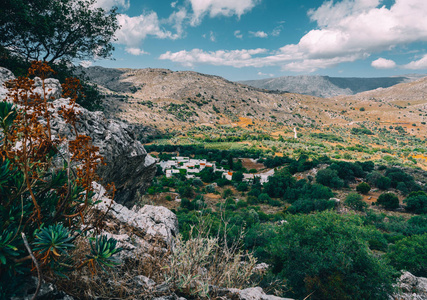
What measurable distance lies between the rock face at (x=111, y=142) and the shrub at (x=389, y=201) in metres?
36.0

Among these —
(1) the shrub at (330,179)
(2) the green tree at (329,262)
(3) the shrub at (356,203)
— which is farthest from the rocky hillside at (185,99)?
(2) the green tree at (329,262)

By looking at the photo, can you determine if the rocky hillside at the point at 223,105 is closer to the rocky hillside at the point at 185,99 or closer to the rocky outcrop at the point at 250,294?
the rocky hillside at the point at 185,99

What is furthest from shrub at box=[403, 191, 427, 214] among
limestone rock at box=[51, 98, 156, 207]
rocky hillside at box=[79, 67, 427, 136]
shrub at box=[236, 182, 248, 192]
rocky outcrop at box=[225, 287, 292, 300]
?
rocky hillside at box=[79, 67, 427, 136]

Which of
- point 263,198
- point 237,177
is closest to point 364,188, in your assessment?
point 263,198

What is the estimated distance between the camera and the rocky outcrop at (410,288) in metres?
10.1

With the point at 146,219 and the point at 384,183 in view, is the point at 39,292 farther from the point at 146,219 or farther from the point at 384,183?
the point at 384,183

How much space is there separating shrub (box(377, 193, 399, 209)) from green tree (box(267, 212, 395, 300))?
25055mm

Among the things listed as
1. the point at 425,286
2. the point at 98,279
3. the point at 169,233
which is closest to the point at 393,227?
the point at 425,286

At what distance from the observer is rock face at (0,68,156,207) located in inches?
225

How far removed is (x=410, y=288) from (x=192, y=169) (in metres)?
42.7

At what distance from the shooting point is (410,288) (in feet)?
35.8

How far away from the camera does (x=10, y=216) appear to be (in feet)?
5.65

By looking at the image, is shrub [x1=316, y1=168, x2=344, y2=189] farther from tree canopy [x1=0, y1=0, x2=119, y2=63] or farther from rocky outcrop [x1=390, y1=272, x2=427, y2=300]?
tree canopy [x1=0, y1=0, x2=119, y2=63]

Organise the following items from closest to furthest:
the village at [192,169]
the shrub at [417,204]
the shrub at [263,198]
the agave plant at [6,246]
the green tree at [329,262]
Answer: the agave plant at [6,246] → the green tree at [329,262] → the shrub at [417,204] → the shrub at [263,198] → the village at [192,169]
